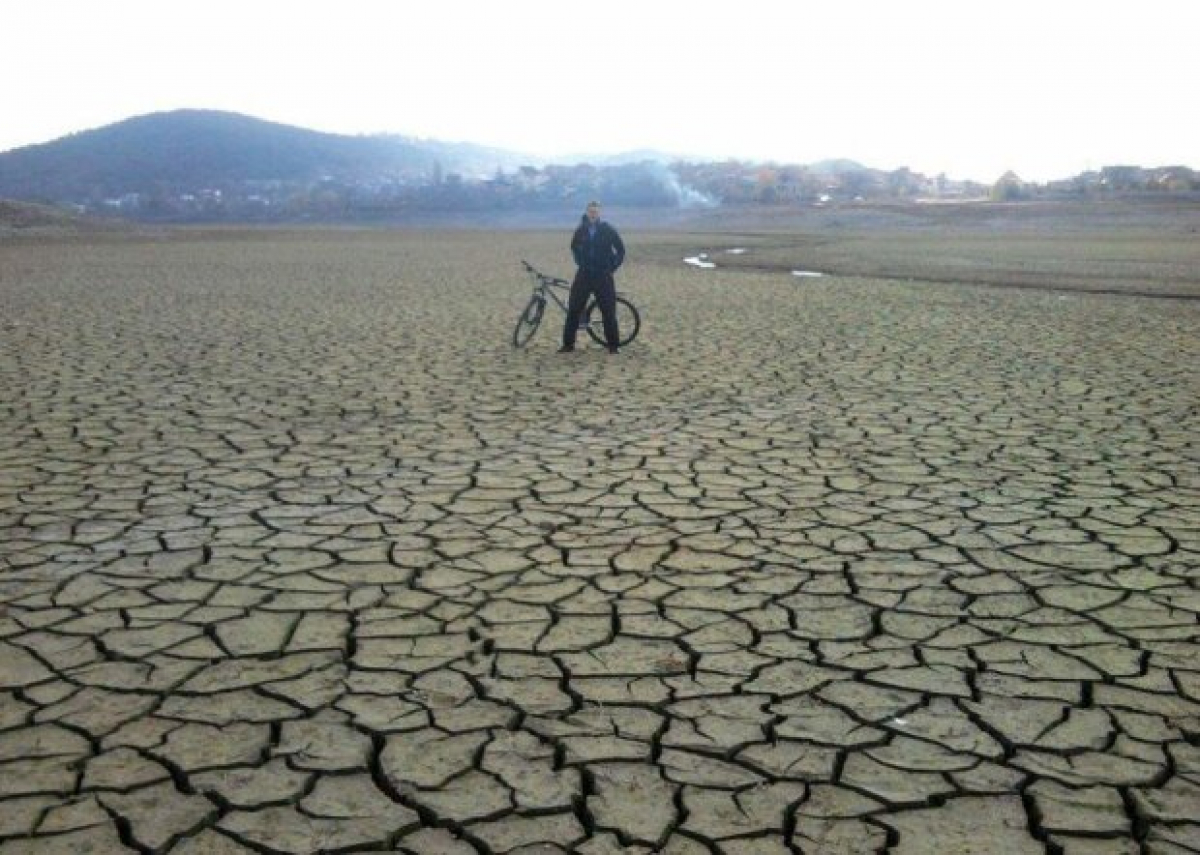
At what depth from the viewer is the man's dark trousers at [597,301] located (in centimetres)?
1066

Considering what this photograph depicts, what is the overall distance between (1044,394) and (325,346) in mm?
7794

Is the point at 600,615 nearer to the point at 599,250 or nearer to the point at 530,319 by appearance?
the point at 599,250

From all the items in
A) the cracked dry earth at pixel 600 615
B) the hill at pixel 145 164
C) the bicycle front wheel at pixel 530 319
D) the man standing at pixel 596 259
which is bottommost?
the cracked dry earth at pixel 600 615

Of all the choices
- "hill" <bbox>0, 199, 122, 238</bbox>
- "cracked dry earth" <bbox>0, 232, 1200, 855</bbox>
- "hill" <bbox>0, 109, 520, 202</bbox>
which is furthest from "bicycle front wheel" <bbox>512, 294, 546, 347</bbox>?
"hill" <bbox>0, 109, 520, 202</bbox>

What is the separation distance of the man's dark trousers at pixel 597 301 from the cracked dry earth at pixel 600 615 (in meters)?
1.54

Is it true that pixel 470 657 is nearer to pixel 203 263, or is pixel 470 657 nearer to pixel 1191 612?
pixel 1191 612

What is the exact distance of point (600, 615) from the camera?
4.11 m

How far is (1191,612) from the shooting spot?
13.5 feet

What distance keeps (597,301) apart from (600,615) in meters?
7.12

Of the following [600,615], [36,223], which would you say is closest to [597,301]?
[600,615]

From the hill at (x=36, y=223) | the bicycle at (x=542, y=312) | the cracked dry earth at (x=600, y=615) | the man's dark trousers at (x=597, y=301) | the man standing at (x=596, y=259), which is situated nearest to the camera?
the cracked dry earth at (x=600, y=615)

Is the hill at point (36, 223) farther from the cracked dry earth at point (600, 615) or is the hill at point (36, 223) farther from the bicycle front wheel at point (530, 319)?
the cracked dry earth at point (600, 615)

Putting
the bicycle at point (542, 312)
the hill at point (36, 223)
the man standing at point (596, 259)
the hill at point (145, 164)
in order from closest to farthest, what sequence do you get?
the man standing at point (596, 259) < the bicycle at point (542, 312) < the hill at point (36, 223) < the hill at point (145, 164)

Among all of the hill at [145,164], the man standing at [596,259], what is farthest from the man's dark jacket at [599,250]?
the hill at [145,164]
